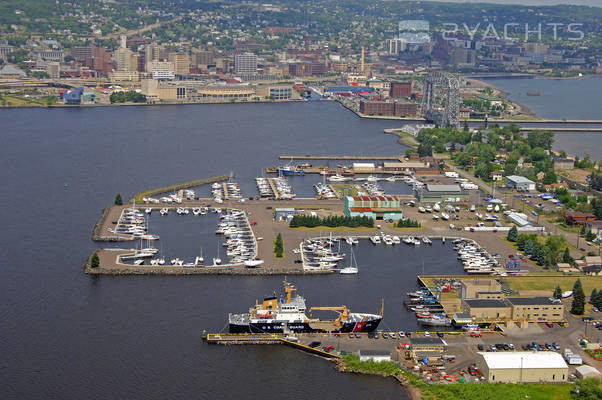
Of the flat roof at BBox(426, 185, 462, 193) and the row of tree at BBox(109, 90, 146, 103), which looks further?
the row of tree at BBox(109, 90, 146, 103)

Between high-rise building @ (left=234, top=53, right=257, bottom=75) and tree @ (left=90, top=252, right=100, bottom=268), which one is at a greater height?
high-rise building @ (left=234, top=53, right=257, bottom=75)

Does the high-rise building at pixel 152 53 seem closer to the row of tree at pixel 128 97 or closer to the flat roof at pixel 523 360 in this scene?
the row of tree at pixel 128 97

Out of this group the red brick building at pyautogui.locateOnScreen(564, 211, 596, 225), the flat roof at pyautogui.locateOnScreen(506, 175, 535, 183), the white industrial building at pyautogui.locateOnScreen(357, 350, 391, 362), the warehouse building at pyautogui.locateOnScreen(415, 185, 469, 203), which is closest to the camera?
the white industrial building at pyautogui.locateOnScreen(357, 350, 391, 362)

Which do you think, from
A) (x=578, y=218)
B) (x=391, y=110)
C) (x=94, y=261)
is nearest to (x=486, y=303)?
(x=578, y=218)

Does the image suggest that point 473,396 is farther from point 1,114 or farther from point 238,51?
point 238,51

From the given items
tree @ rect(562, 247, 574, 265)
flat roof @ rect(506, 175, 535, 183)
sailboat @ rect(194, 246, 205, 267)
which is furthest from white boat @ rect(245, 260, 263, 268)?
flat roof @ rect(506, 175, 535, 183)

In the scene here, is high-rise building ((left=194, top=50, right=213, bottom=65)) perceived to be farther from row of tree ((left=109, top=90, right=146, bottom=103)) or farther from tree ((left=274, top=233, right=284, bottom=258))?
tree ((left=274, top=233, right=284, bottom=258))

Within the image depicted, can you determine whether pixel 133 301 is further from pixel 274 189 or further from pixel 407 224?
pixel 274 189
